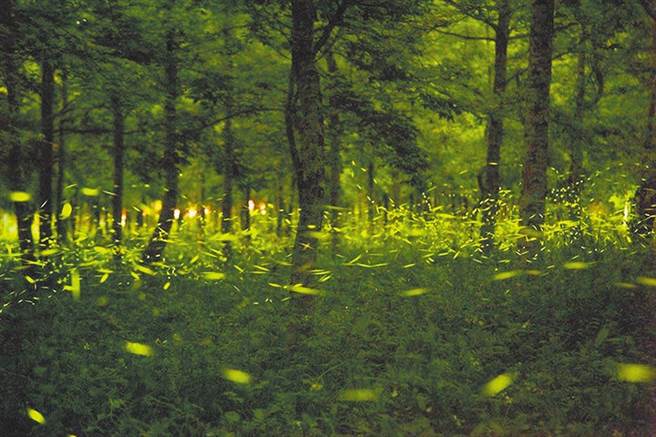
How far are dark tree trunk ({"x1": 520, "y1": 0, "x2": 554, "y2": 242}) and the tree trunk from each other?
2781 millimetres

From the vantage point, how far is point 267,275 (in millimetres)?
12438

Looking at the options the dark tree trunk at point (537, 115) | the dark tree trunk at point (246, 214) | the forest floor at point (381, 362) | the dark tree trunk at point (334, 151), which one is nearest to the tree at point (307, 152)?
the forest floor at point (381, 362)

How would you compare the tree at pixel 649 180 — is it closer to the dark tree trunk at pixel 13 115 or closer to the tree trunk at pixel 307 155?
the tree trunk at pixel 307 155

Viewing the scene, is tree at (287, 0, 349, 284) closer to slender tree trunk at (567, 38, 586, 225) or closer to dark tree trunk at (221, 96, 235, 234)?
slender tree trunk at (567, 38, 586, 225)

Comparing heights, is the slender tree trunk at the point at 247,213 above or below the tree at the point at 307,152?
below

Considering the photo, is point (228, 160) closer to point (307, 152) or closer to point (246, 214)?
point (246, 214)

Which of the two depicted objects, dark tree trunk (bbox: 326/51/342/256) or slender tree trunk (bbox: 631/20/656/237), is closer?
slender tree trunk (bbox: 631/20/656/237)

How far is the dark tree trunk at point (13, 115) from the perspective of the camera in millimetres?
9109

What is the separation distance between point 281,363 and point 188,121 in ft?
28.1

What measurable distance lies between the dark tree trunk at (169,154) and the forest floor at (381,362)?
13.0 feet

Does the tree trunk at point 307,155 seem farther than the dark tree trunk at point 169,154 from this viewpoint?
No

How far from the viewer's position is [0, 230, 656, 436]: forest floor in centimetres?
593

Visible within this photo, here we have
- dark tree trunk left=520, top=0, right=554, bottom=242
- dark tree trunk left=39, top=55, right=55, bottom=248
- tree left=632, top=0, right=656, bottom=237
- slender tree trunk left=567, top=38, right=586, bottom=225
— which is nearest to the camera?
dark tree trunk left=520, top=0, right=554, bottom=242

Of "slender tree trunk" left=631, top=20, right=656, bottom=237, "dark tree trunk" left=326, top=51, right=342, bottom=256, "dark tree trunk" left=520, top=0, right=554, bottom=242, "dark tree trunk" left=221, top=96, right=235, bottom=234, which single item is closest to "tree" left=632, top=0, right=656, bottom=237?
"slender tree trunk" left=631, top=20, right=656, bottom=237
